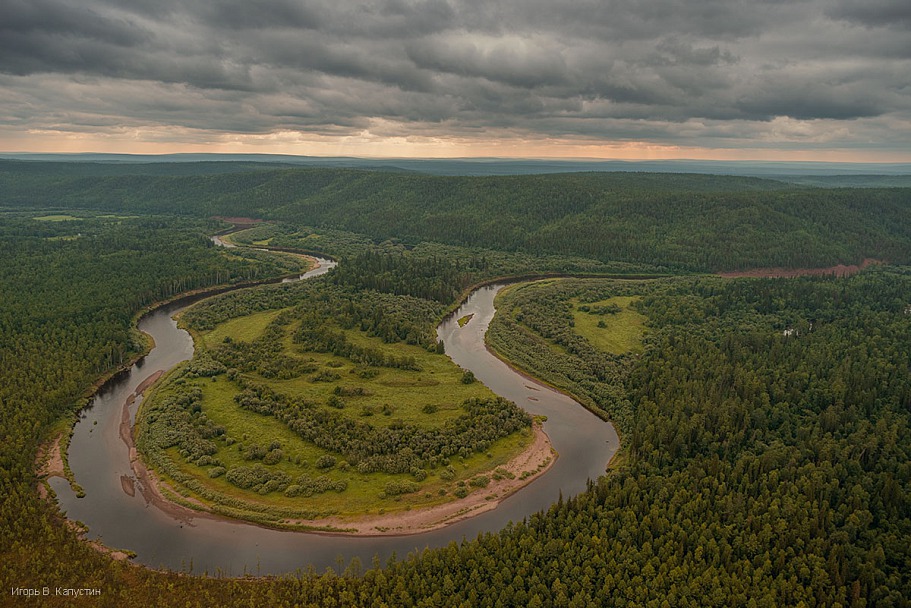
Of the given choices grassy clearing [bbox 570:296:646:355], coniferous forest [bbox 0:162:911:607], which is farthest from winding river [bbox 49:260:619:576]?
grassy clearing [bbox 570:296:646:355]

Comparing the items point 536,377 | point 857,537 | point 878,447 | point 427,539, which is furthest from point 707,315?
point 427,539

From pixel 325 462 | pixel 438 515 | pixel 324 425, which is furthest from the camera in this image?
pixel 324 425

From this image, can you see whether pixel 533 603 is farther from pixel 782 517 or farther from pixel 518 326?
pixel 518 326

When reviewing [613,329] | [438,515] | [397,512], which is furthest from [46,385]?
[613,329]

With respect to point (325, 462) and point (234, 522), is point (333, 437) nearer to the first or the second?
point (325, 462)

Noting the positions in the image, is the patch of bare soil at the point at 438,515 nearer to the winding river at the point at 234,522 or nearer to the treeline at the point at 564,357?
the winding river at the point at 234,522

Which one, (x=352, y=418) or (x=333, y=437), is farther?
(x=352, y=418)
